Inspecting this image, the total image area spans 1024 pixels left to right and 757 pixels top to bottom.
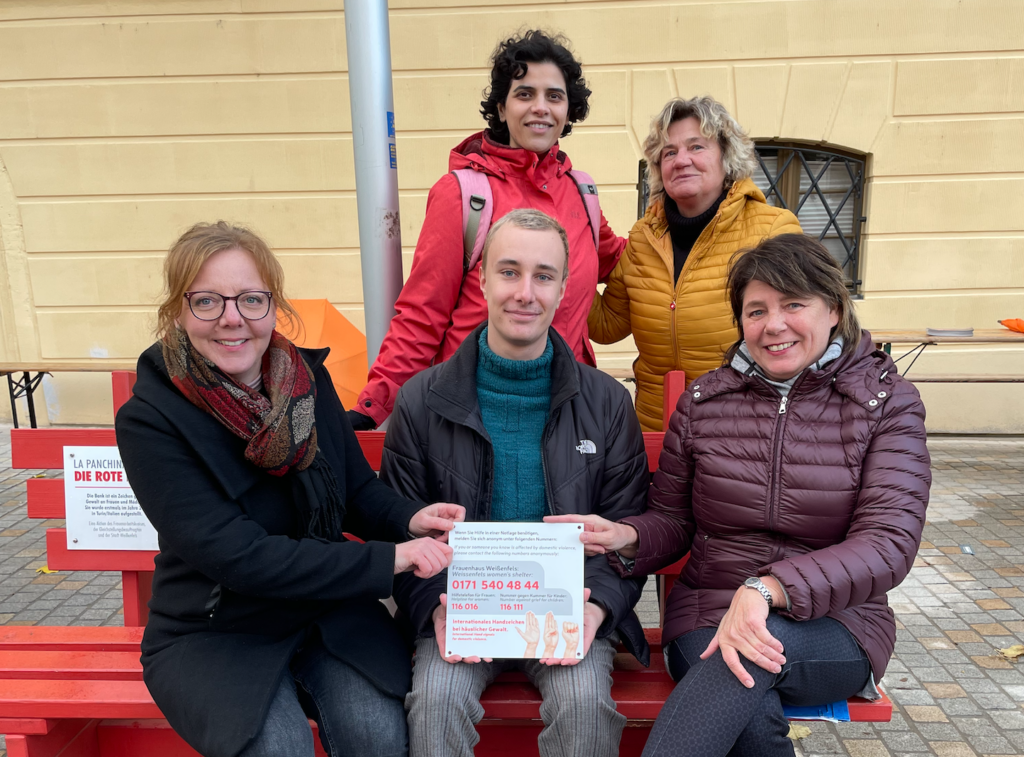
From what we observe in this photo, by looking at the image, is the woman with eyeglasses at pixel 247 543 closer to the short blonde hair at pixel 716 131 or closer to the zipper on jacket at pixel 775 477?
the zipper on jacket at pixel 775 477

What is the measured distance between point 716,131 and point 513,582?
1.75 m

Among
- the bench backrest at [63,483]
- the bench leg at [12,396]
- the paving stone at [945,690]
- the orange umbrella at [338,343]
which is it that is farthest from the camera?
the bench leg at [12,396]

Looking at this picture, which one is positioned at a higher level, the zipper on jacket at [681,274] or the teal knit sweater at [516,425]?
the zipper on jacket at [681,274]

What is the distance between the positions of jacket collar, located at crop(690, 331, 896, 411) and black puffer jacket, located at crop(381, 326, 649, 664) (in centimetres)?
34

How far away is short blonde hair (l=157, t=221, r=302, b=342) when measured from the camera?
1888 mm

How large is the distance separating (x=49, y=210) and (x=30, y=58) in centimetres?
138

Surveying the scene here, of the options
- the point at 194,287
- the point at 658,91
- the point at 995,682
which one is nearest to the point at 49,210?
the point at 658,91

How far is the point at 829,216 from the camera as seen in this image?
7.06 meters

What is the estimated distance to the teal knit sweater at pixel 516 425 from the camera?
86.4 inches

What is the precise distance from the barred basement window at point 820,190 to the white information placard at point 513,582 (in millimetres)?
5467

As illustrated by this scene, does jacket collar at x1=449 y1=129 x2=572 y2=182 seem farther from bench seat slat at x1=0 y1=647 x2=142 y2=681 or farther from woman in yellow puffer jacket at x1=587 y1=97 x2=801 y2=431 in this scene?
bench seat slat at x1=0 y1=647 x2=142 y2=681

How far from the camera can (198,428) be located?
1.84 metres

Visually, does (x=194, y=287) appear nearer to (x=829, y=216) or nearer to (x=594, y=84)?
(x=594, y=84)

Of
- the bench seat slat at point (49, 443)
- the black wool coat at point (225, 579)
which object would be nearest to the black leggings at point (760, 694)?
the black wool coat at point (225, 579)
